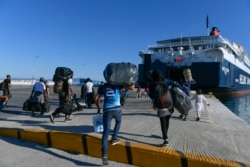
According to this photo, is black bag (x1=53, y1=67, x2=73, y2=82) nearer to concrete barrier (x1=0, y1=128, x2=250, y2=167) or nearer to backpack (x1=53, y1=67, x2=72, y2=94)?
backpack (x1=53, y1=67, x2=72, y2=94)

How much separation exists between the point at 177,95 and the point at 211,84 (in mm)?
26553

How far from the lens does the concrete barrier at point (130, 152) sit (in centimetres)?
515

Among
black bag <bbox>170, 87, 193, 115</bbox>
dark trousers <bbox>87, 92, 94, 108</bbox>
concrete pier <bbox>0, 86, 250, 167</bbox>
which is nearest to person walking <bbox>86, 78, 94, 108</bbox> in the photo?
dark trousers <bbox>87, 92, 94, 108</bbox>

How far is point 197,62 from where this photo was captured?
34062 millimetres

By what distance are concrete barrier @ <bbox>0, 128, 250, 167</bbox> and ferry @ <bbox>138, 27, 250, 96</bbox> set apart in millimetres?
24912

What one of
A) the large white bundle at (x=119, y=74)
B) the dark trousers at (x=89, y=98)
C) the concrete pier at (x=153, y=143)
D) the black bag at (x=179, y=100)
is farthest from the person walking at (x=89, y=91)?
the large white bundle at (x=119, y=74)

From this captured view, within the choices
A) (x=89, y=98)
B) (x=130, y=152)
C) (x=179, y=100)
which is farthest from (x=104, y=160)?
(x=89, y=98)

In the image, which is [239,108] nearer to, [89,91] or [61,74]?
[89,91]

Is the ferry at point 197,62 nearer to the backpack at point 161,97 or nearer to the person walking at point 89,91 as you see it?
the person walking at point 89,91

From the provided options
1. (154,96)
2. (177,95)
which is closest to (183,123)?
(177,95)

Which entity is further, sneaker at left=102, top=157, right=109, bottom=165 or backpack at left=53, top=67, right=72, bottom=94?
backpack at left=53, top=67, right=72, bottom=94

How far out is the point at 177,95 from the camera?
332 inches

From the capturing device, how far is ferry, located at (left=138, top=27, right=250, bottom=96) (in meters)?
33.7

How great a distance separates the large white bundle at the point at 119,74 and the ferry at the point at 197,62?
82.5 ft
